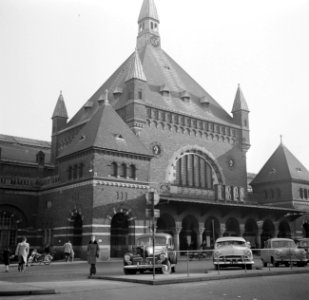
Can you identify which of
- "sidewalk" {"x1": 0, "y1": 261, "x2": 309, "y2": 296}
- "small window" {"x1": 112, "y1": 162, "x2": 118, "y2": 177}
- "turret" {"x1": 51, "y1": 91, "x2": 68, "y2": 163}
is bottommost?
"sidewalk" {"x1": 0, "y1": 261, "x2": 309, "y2": 296}

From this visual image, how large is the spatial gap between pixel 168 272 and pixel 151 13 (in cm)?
4522

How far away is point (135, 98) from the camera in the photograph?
141ft

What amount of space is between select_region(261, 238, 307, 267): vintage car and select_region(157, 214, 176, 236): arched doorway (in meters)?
16.1

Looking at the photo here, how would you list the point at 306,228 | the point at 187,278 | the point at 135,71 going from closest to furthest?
the point at 187,278 → the point at 135,71 → the point at 306,228

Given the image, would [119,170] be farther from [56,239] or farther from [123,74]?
[123,74]

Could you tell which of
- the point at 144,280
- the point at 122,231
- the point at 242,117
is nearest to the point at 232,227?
the point at 242,117

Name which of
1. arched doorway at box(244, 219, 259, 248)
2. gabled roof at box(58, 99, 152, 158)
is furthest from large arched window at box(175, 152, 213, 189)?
gabled roof at box(58, 99, 152, 158)

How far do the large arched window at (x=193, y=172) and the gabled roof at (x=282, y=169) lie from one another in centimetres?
962

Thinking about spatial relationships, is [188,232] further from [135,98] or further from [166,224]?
[135,98]

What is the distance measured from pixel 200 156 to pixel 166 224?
10141mm

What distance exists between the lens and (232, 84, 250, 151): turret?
52619 mm

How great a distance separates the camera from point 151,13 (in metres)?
59.5

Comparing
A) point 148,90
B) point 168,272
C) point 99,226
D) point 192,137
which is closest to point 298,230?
point 192,137

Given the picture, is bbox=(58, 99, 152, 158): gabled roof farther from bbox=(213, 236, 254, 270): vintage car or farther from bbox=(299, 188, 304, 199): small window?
bbox=(299, 188, 304, 199): small window
